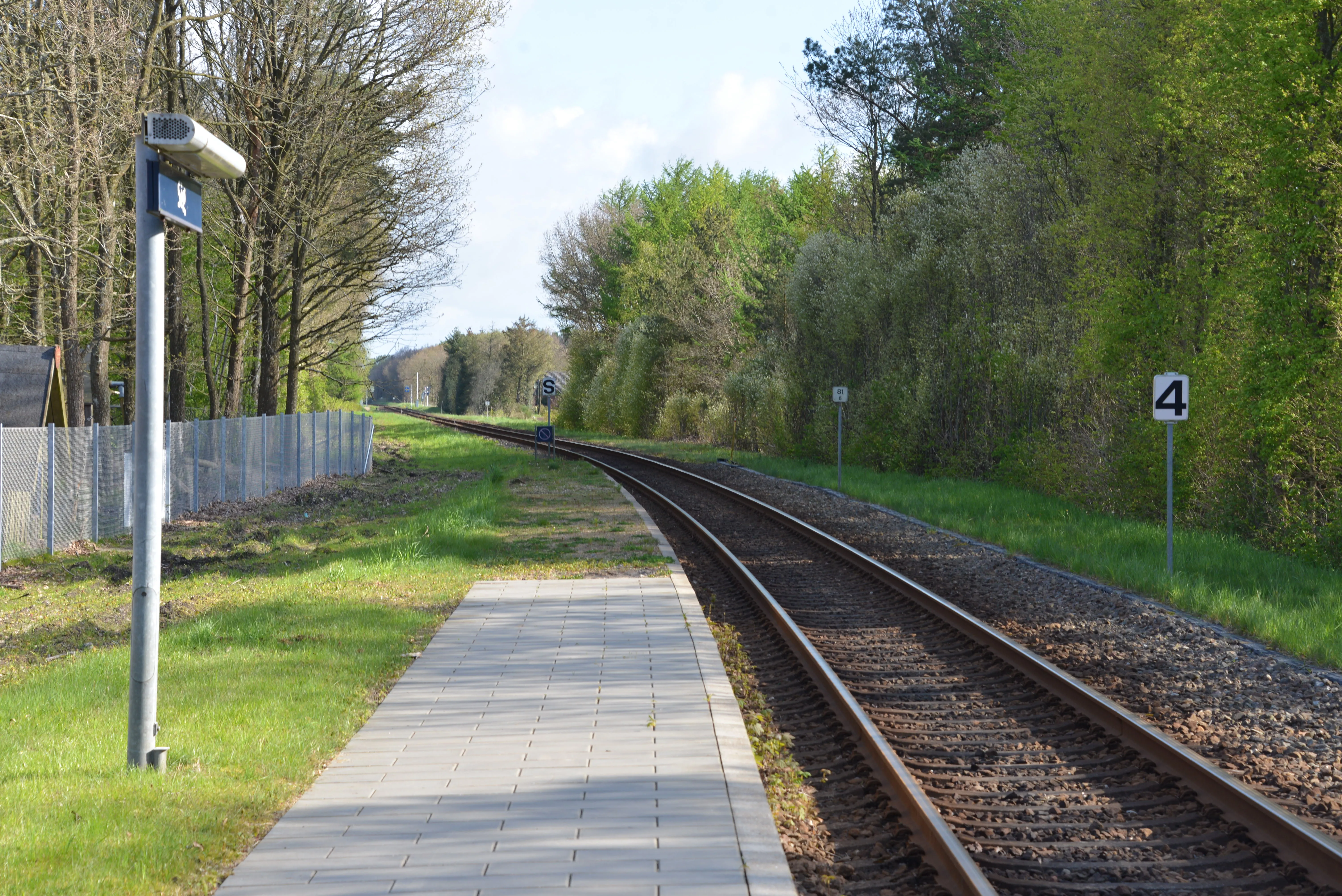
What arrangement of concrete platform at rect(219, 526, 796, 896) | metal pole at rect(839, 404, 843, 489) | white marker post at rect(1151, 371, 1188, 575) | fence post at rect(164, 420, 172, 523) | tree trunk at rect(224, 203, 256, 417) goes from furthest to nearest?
1. tree trunk at rect(224, 203, 256, 417)
2. metal pole at rect(839, 404, 843, 489)
3. fence post at rect(164, 420, 172, 523)
4. white marker post at rect(1151, 371, 1188, 575)
5. concrete platform at rect(219, 526, 796, 896)

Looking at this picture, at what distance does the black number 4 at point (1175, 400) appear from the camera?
1393 cm

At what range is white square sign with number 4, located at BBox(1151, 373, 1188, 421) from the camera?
1391cm

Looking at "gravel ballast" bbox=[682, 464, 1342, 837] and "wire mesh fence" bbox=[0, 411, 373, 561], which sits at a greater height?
"wire mesh fence" bbox=[0, 411, 373, 561]

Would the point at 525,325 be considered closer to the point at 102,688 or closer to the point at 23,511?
the point at 23,511

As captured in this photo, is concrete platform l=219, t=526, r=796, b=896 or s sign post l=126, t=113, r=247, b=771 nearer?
concrete platform l=219, t=526, r=796, b=896

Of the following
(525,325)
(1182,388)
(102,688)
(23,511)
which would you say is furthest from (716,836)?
(525,325)

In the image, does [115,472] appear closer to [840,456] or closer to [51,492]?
[51,492]

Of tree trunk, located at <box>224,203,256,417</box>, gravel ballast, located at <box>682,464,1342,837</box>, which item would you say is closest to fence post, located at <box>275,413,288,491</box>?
tree trunk, located at <box>224,203,256,417</box>

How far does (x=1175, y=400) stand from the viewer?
45.8 feet

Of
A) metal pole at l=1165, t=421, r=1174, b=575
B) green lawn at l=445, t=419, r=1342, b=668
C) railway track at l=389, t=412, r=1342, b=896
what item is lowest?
railway track at l=389, t=412, r=1342, b=896

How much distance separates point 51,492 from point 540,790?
45.6ft

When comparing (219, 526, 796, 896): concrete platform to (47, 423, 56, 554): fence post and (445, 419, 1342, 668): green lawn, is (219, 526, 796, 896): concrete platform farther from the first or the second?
(47, 423, 56, 554): fence post

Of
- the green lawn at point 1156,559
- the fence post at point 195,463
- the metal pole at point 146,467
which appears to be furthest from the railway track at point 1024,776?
the fence post at point 195,463

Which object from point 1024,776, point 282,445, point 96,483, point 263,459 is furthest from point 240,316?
point 1024,776
